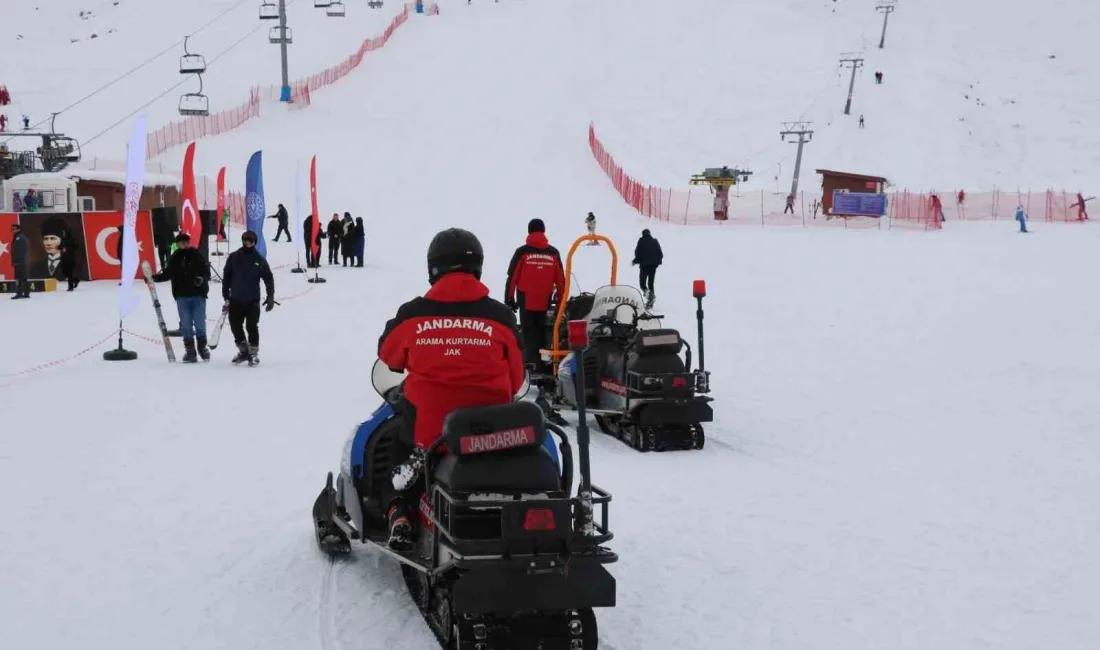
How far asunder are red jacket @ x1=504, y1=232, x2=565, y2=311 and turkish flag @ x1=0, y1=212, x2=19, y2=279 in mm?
15736

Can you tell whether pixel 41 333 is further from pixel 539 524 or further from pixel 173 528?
pixel 539 524

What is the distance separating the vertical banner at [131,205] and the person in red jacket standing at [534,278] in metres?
4.75

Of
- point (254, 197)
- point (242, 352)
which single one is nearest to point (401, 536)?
point (242, 352)

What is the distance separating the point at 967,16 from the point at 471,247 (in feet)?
297

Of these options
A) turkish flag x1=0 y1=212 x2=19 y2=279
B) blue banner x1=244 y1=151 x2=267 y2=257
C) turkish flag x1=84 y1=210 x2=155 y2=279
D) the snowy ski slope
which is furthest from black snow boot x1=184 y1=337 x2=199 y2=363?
turkish flag x1=0 y1=212 x2=19 y2=279

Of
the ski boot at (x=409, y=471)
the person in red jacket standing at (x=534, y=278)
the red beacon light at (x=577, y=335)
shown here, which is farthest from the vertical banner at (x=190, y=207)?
the red beacon light at (x=577, y=335)

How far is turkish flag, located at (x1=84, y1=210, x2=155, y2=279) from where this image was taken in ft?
76.7

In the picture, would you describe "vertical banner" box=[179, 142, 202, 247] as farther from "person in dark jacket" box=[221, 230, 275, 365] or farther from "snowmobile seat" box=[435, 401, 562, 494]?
"snowmobile seat" box=[435, 401, 562, 494]

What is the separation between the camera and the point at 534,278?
10688 mm

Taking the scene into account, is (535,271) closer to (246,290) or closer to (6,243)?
(246,290)

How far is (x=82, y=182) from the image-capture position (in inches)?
1216

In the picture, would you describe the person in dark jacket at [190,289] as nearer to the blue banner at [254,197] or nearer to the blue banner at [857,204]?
the blue banner at [254,197]

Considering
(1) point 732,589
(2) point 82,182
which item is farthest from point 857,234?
(1) point 732,589

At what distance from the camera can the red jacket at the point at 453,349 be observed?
4965 mm
